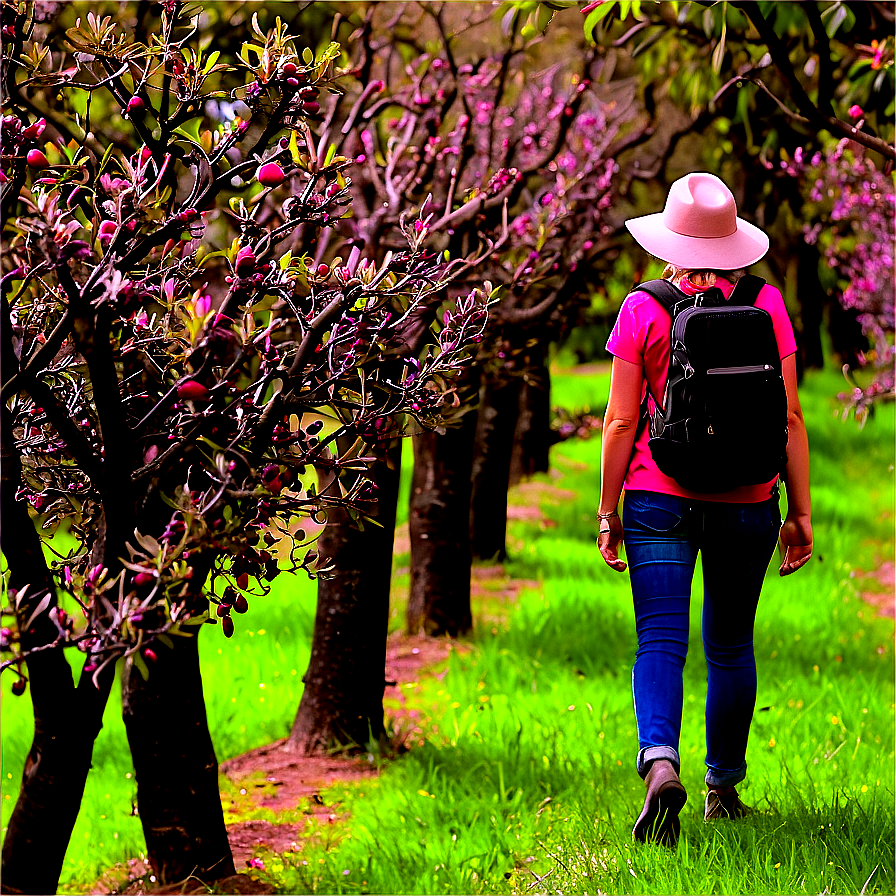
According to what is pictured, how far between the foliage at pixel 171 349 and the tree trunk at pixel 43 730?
8 cm

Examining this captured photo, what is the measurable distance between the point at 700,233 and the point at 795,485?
36.3 inches

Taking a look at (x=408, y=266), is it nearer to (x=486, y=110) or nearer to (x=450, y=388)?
(x=450, y=388)

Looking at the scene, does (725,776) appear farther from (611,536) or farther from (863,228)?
(863,228)

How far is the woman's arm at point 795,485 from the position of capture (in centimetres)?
380

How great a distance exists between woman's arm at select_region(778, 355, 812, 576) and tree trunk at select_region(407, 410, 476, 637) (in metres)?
3.82

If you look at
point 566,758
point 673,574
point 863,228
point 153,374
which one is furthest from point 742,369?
point 863,228

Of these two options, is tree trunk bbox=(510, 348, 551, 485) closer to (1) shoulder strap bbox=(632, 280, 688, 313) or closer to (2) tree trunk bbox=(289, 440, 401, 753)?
(2) tree trunk bbox=(289, 440, 401, 753)

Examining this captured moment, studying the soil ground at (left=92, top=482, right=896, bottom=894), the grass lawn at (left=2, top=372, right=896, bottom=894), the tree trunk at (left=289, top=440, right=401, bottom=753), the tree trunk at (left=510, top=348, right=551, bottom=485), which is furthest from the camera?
the tree trunk at (left=510, top=348, right=551, bottom=485)

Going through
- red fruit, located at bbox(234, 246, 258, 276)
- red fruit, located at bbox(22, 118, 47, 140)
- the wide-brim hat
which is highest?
red fruit, located at bbox(22, 118, 47, 140)

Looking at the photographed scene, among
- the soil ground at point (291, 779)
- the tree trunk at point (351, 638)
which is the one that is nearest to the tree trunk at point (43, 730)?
the soil ground at point (291, 779)

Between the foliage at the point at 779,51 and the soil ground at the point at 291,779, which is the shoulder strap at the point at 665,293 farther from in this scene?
the soil ground at the point at 291,779

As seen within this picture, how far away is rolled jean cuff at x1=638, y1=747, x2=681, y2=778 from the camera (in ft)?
11.8

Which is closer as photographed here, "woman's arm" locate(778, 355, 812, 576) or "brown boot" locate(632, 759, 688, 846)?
"brown boot" locate(632, 759, 688, 846)

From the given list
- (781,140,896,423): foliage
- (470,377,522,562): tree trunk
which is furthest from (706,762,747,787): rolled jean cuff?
(781,140,896,423): foliage
